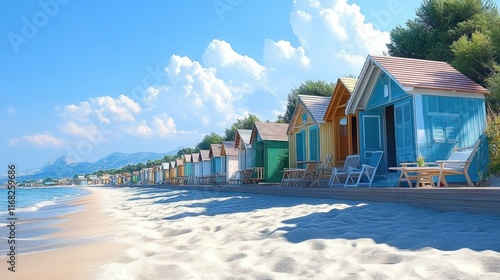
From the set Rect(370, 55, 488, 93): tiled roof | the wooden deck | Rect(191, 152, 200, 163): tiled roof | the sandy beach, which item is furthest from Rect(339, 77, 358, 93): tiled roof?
Rect(191, 152, 200, 163): tiled roof

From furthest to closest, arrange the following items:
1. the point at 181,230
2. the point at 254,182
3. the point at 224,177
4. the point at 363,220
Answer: the point at 224,177
the point at 254,182
the point at 181,230
the point at 363,220

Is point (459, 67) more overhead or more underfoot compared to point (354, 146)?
more overhead

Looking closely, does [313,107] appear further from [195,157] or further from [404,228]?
[195,157]

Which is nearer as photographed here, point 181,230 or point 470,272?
point 470,272

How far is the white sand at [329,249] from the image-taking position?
3021 millimetres

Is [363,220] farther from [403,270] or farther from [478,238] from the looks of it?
[403,270]

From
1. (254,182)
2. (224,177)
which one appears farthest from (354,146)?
(224,177)

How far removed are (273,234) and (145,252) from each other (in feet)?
4.76

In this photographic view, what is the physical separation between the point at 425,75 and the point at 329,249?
25.4 feet

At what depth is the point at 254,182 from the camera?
20.8 metres

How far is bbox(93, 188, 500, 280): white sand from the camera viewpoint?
3021 mm

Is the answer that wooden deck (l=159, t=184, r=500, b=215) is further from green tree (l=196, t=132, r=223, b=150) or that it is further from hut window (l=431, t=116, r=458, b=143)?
green tree (l=196, t=132, r=223, b=150)

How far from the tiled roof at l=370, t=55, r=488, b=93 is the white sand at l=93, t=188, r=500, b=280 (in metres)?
4.73

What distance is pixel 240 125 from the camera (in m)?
49.5
